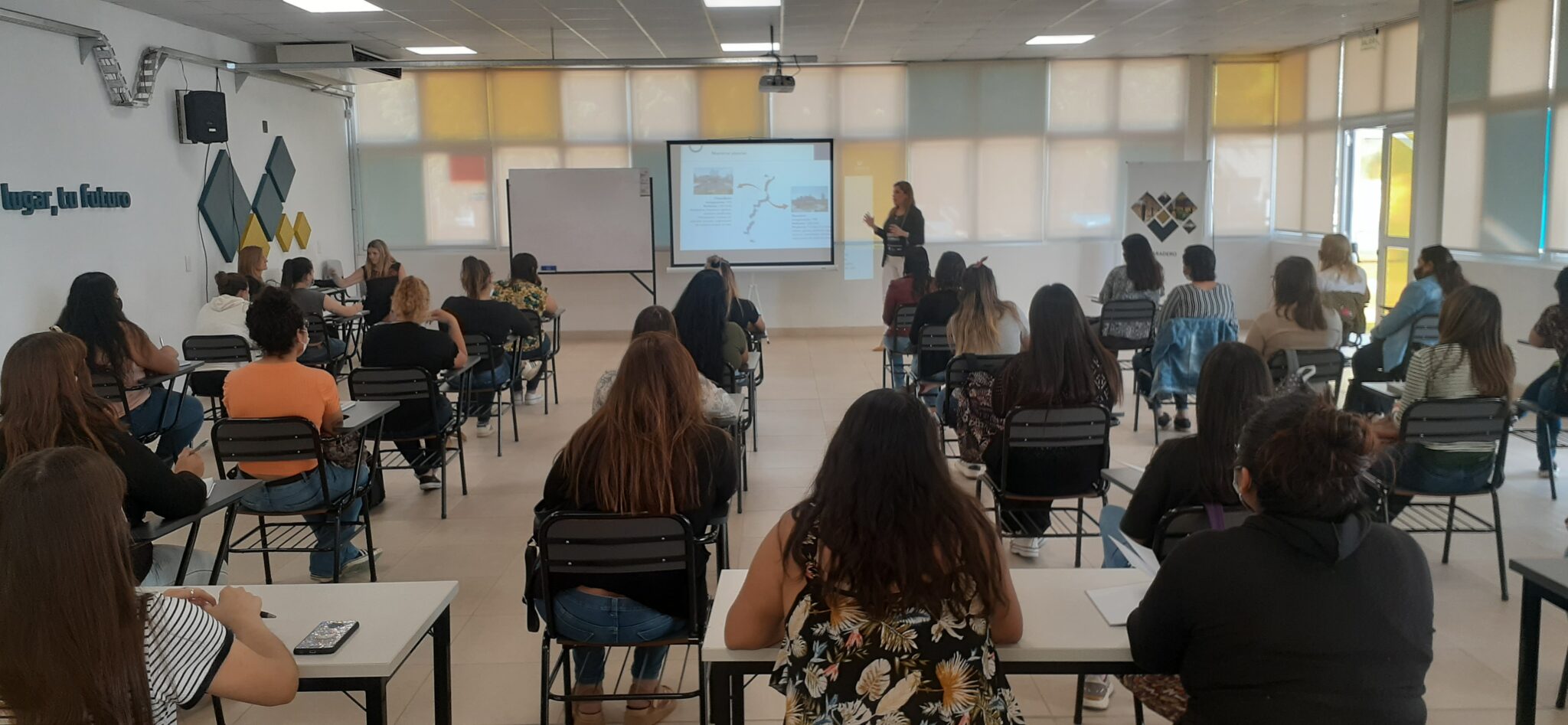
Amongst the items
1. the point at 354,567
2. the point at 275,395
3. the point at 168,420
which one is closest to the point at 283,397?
the point at 275,395

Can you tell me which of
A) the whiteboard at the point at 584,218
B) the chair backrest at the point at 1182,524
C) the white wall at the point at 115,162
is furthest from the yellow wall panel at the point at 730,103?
the chair backrest at the point at 1182,524

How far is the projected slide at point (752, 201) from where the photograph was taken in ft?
36.8

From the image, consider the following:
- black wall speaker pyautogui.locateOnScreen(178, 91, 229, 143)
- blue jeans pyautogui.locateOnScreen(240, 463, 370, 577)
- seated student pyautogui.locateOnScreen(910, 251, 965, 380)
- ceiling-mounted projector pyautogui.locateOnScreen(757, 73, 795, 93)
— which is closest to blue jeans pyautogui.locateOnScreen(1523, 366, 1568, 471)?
seated student pyautogui.locateOnScreen(910, 251, 965, 380)

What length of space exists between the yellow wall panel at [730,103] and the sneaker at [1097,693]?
29.5 ft

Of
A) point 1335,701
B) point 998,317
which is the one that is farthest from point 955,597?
point 998,317

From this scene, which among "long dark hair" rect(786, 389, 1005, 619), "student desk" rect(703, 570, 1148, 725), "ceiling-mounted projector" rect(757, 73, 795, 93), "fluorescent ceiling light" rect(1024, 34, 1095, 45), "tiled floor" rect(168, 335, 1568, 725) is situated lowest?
"tiled floor" rect(168, 335, 1568, 725)

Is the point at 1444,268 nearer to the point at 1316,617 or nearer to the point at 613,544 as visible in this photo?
the point at 1316,617

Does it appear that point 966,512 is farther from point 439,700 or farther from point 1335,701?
point 439,700

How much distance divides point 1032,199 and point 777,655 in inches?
403

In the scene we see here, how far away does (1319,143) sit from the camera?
10867mm

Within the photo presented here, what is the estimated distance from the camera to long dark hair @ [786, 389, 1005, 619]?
185cm

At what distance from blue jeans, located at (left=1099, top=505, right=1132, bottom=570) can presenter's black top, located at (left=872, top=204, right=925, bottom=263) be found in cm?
677

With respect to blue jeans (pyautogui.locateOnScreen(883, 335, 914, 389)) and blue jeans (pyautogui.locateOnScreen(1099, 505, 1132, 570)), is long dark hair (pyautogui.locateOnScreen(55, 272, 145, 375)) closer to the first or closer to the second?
blue jeans (pyautogui.locateOnScreen(883, 335, 914, 389))

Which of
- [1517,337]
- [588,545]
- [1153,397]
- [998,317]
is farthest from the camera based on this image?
[1517,337]
